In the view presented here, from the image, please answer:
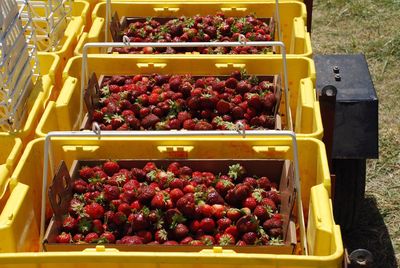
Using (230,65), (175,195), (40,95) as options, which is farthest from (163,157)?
(230,65)

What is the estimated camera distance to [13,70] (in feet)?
11.2

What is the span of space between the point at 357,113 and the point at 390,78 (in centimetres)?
247

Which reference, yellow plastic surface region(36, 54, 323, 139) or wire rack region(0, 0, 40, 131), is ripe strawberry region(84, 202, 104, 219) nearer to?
Result: wire rack region(0, 0, 40, 131)

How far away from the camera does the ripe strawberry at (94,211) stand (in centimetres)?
300

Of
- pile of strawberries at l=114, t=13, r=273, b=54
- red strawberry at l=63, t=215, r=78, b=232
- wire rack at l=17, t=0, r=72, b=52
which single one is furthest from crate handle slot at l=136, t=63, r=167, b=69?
red strawberry at l=63, t=215, r=78, b=232

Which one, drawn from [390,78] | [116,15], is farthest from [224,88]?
[390,78]

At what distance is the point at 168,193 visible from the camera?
3.03 m

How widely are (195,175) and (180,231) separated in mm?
391

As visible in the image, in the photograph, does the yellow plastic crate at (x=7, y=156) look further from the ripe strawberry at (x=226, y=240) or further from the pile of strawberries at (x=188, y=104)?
the ripe strawberry at (x=226, y=240)

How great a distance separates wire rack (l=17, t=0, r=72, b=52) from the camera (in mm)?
4113

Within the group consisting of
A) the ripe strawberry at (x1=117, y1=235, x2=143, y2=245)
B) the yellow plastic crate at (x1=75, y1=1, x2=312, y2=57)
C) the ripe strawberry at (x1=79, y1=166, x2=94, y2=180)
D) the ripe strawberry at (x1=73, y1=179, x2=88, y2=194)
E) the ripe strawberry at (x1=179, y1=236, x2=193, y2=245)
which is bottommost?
the ripe strawberry at (x1=179, y1=236, x2=193, y2=245)

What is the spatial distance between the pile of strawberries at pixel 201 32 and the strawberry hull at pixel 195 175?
1.25m

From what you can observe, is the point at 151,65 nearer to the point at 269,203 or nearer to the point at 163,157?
the point at 163,157

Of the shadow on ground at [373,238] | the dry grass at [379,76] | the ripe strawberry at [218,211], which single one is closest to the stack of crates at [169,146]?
the ripe strawberry at [218,211]
